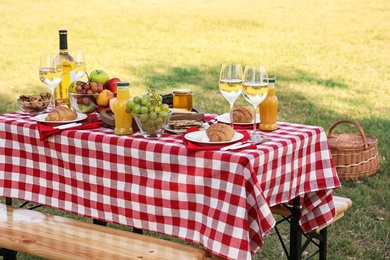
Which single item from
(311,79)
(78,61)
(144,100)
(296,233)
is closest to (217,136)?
(144,100)

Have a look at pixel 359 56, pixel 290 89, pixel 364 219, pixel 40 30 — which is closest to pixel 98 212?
pixel 364 219

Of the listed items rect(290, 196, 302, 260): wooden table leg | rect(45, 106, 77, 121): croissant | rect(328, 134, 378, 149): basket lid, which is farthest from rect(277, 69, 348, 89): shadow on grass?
rect(45, 106, 77, 121): croissant

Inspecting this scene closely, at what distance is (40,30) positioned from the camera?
1565 centimetres

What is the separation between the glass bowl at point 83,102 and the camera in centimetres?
383

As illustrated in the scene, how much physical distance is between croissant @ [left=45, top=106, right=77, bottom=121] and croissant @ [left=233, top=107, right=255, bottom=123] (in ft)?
2.58

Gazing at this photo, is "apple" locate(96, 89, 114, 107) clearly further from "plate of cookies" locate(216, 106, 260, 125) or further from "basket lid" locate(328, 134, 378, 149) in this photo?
"basket lid" locate(328, 134, 378, 149)

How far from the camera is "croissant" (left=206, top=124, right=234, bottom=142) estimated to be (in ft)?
10.5

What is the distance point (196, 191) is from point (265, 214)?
12.9 inches

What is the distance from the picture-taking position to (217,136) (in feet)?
10.5

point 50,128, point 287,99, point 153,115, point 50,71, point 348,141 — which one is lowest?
point 287,99

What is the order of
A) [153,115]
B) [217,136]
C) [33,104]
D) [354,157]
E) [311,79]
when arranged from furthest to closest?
1. [311,79]
2. [354,157]
3. [33,104]
4. [153,115]
5. [217,136]

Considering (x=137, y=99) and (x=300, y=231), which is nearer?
(x=137, y=99)

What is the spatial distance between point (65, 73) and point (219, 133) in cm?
119

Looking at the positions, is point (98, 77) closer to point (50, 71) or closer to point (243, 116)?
point (50, 71)
